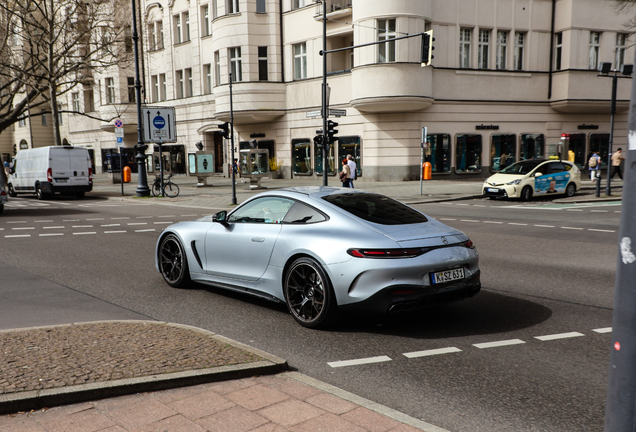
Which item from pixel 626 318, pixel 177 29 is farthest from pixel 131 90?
pixel 626 318

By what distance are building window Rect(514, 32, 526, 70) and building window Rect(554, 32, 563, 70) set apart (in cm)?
187

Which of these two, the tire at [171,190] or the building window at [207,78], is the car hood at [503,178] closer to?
the tire at [171,190]

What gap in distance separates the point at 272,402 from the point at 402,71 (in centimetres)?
2641

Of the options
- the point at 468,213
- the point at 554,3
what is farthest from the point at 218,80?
the point at 468,213

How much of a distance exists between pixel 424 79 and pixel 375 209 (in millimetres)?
24451

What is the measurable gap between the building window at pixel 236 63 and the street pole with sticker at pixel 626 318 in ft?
111

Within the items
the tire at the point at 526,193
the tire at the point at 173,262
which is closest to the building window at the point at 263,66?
the tire at the point at 526,193

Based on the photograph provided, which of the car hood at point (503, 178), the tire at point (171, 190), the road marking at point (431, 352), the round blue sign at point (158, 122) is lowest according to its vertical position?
the tire at point (171, 190)

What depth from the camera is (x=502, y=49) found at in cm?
3183

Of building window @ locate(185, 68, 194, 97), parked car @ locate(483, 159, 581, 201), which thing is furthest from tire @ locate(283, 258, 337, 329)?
building window @ locate(185, 68, 194, 97)

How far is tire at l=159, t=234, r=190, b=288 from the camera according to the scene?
7062 mm

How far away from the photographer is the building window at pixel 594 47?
105ft

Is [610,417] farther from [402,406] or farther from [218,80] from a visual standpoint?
[218,80]

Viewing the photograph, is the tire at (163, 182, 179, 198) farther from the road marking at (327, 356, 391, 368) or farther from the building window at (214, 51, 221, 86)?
the road marking at (327, 356, 391, 368)
